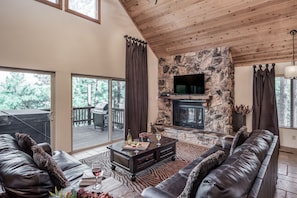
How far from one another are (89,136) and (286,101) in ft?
17.9

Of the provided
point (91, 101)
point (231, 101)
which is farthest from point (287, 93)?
point (91, 101)

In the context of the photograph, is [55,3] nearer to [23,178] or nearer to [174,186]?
[23,178]

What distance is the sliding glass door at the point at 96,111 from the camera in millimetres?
4543

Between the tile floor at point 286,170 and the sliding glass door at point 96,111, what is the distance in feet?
1.26

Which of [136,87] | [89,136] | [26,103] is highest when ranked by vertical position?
[136,87]

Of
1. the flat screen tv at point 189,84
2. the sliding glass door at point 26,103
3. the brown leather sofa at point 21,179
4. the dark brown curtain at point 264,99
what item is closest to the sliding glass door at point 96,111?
the sliding glass door at point 26,103

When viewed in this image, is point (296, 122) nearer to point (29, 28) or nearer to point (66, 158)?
point (66, 158)

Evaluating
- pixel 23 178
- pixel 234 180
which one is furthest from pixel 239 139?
pixel 23 178

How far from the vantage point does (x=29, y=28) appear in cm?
360

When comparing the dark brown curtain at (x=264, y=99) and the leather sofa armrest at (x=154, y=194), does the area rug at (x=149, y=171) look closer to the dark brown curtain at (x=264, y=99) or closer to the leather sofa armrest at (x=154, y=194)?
the leather sofa armrest at (x=154, y=194)

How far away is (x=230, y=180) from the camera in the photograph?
4.01 ft

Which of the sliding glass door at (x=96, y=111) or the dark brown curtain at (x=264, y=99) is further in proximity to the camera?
the dark brown curtain at (x=264, y=99)

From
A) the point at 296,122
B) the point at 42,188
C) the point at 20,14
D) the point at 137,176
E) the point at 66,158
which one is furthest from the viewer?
the point at 296,122

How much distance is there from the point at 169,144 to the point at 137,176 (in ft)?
3.09
